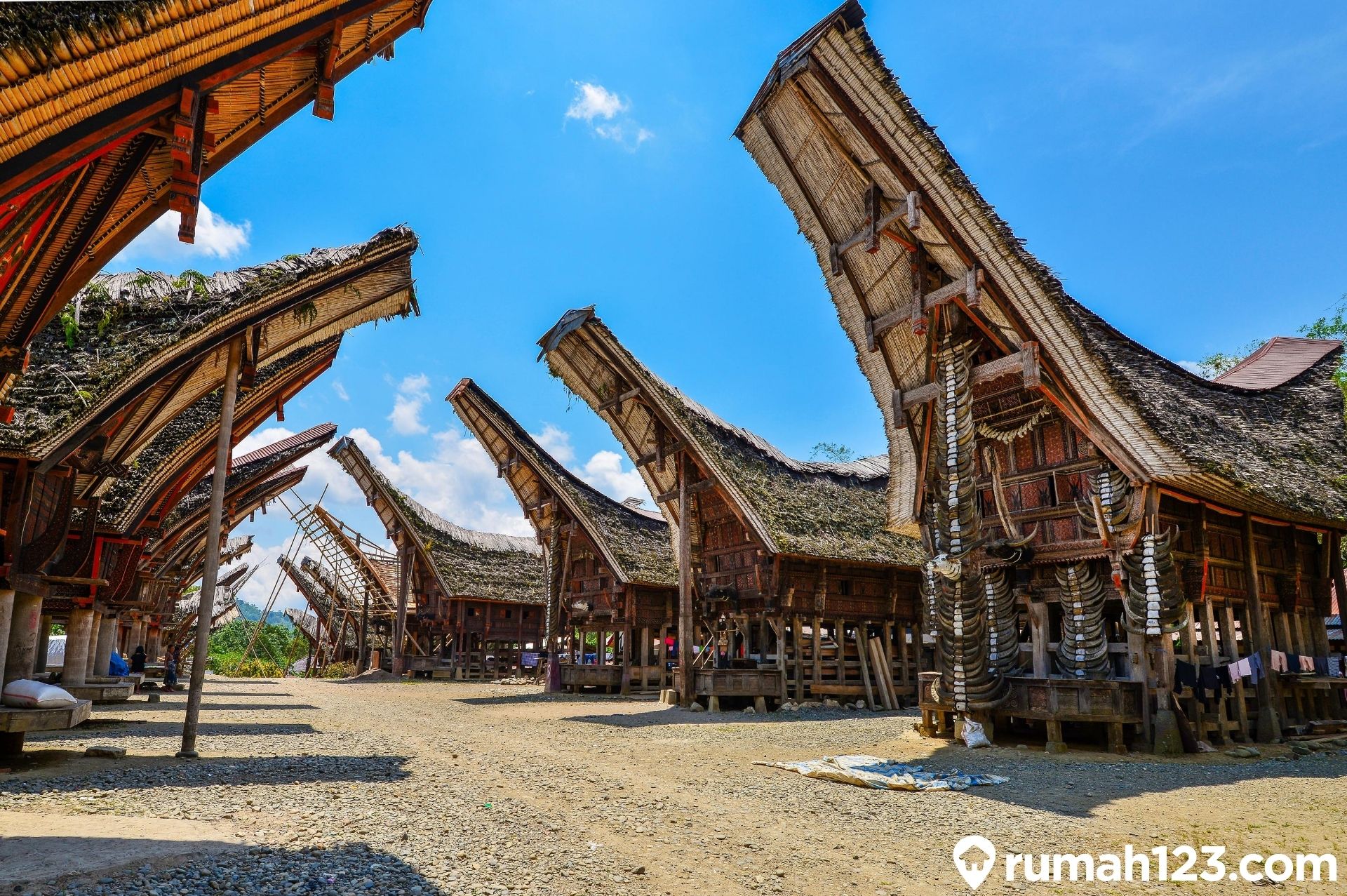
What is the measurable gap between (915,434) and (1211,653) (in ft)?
17.7

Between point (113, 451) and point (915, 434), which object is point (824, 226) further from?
point (113, 451)

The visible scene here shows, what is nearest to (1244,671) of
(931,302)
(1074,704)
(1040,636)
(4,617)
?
(1040,636)

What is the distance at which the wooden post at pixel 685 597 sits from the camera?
17750mm

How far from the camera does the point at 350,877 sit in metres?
4.13

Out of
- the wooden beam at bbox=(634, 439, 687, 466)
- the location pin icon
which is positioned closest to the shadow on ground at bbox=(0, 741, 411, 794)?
the location pin icon

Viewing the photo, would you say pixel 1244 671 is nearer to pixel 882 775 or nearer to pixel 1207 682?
pixel 1207 682

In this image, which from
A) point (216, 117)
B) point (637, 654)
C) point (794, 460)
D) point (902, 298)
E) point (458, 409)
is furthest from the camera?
point (637, 654)

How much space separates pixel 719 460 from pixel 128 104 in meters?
14.8

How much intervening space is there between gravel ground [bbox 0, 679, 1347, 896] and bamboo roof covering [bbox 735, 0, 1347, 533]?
3.86m

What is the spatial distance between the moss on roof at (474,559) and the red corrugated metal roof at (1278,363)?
2164cm

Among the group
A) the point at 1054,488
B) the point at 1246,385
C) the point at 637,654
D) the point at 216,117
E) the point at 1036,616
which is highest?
the point at 1246,385

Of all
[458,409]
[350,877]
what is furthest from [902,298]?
[458,409]

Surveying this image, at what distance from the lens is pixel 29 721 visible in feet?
24.1

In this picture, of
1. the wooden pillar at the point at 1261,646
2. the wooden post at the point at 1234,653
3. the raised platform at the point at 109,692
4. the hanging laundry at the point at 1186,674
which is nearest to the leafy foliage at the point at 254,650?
the raised platform at the point at 109,692
